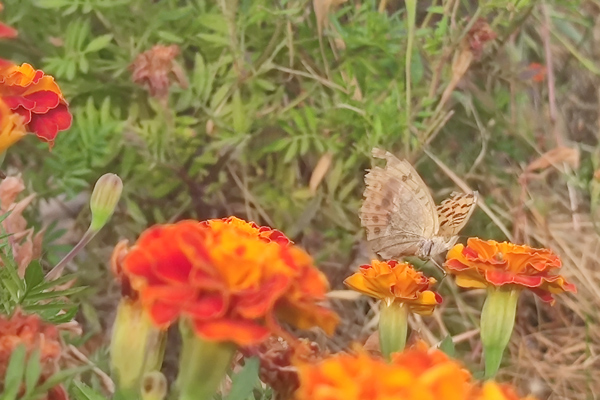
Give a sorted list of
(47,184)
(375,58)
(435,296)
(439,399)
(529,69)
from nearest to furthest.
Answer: (439,399) → (435,296) → (47,184) → (375,58) → (529,69)

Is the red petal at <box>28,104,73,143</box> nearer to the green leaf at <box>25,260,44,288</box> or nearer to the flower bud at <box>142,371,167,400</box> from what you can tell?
the green leaf at <box>25,260,44,288</box>

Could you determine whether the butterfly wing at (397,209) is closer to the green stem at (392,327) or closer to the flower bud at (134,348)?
the green stem at (392,327)

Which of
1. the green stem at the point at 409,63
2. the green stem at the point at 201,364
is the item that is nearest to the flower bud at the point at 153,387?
the green stem at the point at 201,364

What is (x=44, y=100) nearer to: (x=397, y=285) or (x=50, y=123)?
(x=50, y=123)

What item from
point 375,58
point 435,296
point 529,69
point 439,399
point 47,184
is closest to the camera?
point 439,399

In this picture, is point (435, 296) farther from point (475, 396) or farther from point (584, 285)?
point (584, 285)

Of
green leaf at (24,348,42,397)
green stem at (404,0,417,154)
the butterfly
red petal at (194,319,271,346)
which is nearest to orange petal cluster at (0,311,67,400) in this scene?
green leaf at (24,348,42,397)

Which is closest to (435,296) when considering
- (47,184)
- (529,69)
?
(47,184)
